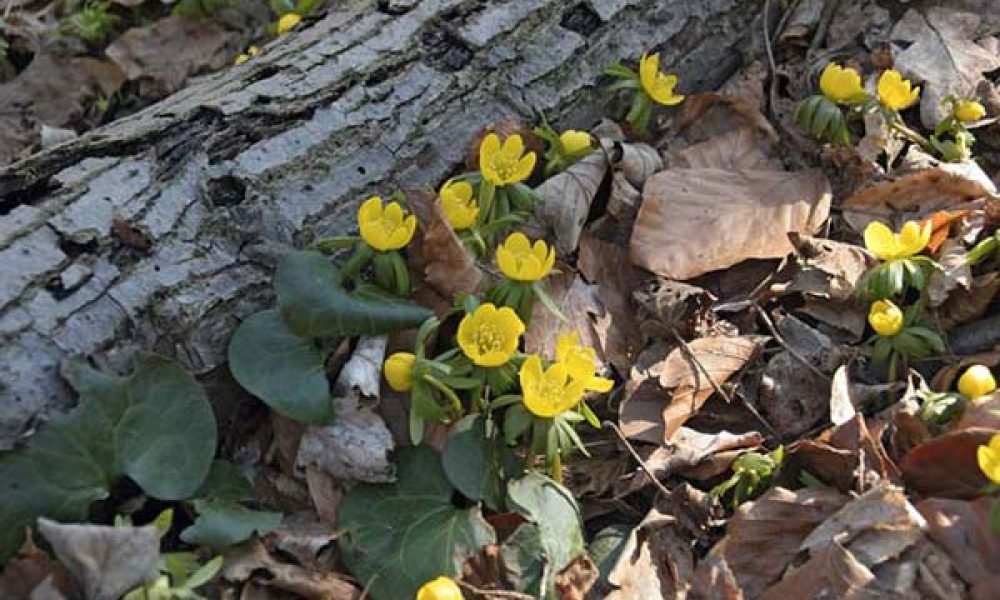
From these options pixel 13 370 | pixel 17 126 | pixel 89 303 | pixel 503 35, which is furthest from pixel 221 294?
pixel 17 126

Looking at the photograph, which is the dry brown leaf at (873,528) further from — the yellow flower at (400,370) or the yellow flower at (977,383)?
the yellow flower at (400,370)

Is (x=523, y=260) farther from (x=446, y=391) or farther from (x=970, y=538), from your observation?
(x=970, y=538)

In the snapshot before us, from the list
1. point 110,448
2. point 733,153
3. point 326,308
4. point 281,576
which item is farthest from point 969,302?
point 110,448

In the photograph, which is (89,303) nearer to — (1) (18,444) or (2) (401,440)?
(1) (18,444)

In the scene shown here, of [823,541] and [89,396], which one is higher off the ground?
[89,396]

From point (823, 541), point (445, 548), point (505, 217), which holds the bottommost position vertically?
point (823, 541)

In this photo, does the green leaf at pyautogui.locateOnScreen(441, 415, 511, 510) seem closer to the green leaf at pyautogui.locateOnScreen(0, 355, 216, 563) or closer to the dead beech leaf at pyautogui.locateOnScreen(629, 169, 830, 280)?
the green leaf at pyautogui.locateOnScreen(0, 355, 216, 563)

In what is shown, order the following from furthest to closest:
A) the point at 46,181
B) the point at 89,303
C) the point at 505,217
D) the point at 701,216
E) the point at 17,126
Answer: the point at 17,126, the point at 701,216, the point at 505,217, the point at 46,181, the point at 89,303
